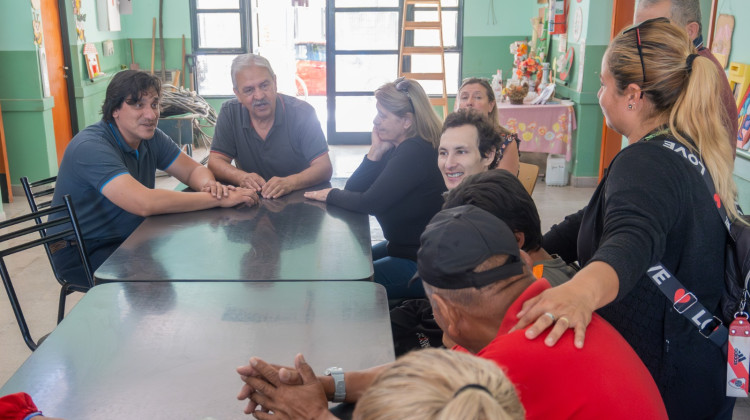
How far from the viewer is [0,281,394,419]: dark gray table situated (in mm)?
1450

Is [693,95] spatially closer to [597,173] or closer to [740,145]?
[740,145]

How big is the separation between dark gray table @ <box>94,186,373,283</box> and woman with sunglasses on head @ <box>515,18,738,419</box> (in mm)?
866

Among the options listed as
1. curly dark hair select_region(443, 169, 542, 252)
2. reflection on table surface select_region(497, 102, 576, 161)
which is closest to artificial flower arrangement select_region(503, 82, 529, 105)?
reflection on table surface select_region(497, 102, 576, 161)

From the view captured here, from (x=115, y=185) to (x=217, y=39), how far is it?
6661 millimetres

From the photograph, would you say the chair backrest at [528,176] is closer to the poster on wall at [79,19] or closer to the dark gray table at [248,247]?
the dark gray table at [248,247]

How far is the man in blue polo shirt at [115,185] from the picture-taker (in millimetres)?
2854

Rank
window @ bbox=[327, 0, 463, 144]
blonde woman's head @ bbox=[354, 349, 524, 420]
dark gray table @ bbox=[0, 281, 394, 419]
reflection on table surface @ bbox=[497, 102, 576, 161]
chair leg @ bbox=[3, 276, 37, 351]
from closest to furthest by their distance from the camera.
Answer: blonde woman's head @ bbox=[354, 349, 524, 420], dark gray table @ bbox=[0, 281, 394, 419], chair leg @ bbox=[3, 276, 37, 351], reflection on table surface @ bbox=[497, 102, 576, 161], window @ bbox=[327, 0, 463, 144]

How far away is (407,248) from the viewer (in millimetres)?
3064

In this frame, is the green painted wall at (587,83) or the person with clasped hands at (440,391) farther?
the green painted wall at (587,83)

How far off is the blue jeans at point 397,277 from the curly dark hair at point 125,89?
1272mm

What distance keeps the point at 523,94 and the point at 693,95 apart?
549 centimetres

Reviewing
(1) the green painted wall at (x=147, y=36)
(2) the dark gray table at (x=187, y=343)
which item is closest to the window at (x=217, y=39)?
(1) the green painted wall at (x=147, y=36)

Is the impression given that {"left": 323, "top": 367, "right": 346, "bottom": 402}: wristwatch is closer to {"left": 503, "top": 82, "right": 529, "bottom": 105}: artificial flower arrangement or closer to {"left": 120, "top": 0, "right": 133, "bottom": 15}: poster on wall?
{"left": 503, "top": 82, "right": 529, "bottom": 105}: artificial flower arrangement

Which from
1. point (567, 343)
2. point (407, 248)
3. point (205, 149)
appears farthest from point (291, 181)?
point (205, 149)
